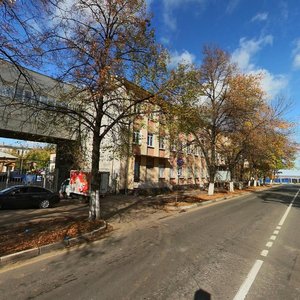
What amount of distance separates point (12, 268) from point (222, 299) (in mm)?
4633

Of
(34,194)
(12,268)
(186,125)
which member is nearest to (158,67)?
(186,125)

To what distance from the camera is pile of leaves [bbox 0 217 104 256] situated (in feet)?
25.8

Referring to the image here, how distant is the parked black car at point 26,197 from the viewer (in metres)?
15.4

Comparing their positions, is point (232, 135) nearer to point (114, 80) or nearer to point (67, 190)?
point (67, 190)

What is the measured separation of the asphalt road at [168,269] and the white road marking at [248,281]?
0.02 m

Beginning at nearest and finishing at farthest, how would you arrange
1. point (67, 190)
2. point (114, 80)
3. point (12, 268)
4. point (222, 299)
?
1. point (222, 299)
2. point (12, 268)
3. point (114, 80)
4. point (67, 190)

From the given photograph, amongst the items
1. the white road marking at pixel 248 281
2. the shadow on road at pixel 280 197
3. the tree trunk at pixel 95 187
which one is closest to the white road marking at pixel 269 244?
the white road marking at pixel 248 281

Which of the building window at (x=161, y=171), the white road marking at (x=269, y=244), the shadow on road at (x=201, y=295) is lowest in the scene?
the shadow on road at (x=201, y=295)

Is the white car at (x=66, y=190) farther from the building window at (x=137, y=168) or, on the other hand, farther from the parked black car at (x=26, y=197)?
the building window at (x=137, y=168)

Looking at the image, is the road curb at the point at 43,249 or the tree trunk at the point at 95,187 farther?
the tree trunk at the point at 95,187

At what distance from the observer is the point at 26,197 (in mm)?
16062

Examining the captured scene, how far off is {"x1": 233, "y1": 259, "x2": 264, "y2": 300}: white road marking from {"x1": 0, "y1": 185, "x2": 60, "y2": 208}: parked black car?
1312cm

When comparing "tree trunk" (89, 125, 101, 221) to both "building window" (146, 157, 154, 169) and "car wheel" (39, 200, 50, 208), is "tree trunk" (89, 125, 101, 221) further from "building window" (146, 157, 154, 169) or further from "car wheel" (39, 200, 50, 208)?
"building window" (146, 157, 154, 169)

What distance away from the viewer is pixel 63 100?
11.4m
